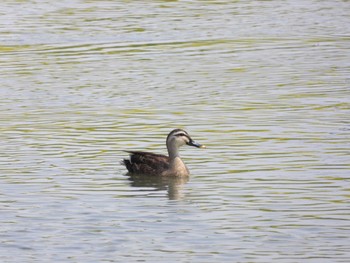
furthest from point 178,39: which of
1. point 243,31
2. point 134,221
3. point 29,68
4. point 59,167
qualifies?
point 134,221

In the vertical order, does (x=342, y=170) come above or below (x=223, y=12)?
below

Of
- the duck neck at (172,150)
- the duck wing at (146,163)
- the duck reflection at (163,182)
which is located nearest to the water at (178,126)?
the duck reflection at (163,182)

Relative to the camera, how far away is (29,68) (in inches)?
983

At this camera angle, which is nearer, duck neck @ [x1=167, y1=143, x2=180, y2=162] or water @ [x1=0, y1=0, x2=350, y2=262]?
water @ [x1=0, y1=0, x2=350, y2=262]

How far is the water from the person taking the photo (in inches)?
483

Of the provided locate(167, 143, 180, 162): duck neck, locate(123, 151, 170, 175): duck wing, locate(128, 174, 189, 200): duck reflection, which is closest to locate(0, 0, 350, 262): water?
locate(128, 174, 189, 200): duck reflection

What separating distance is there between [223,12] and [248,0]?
2.52m

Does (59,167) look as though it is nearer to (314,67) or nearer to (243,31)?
(314,67)

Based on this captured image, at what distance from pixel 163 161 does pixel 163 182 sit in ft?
0.89

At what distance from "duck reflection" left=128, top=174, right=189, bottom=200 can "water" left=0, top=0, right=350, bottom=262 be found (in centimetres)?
6

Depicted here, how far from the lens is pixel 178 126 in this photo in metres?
18.7

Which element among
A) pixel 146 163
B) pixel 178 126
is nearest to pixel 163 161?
pixel 146 163

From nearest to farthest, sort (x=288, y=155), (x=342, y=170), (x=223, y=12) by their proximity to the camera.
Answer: (x=342, y=170)
(x=288, y=155)
(x=223, y=12)

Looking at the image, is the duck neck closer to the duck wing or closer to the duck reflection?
the duck wing
